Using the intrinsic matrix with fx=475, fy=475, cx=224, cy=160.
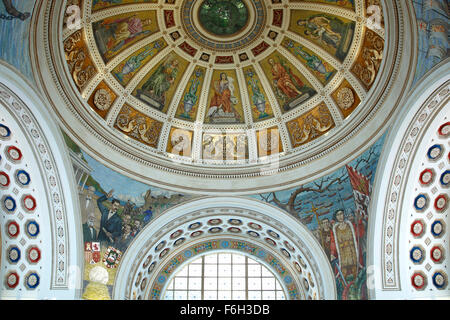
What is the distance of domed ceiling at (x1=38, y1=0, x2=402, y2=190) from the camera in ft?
55.1

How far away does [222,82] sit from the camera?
779 inches

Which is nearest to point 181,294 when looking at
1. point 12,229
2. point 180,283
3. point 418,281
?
point 180,283

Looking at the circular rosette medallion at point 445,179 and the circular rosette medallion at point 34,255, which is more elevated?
the circular rosette medallion at point 445,179

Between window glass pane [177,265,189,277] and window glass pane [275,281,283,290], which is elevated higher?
window glass pane [177,265,189,277]

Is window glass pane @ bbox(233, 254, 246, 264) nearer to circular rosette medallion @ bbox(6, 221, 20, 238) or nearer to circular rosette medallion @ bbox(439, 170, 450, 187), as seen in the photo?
circular rosette medallion @ bbox(6, 221, 20, 238)

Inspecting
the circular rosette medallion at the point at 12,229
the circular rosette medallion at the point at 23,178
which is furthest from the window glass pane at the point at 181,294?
the circular rosette medallion at the point at 23,178

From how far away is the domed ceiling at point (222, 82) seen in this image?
1680 centimetres

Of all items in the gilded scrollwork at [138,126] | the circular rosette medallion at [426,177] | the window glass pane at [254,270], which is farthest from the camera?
the window glass pane at [254,270]

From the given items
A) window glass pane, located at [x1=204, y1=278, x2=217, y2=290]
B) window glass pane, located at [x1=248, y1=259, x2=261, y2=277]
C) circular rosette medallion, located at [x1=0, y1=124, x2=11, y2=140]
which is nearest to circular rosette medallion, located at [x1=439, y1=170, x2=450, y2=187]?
window glass pane, located at [x1=248, y1=259, x2=261, y2=277]

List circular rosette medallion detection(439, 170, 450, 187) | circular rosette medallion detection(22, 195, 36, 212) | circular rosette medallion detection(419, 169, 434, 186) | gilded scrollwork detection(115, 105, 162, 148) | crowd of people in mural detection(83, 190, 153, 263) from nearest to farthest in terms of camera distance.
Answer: circular rosette medallion detection(439, 170, 450, 187)
circular rosette medallion detection(419, 169, 434, 186)
circular rosette medallion detection(22, 195, 36, 212)
crowd of people in mural detection(83, 190, 153, 263)
gilded scrollwork detection(115, 105, 162, 148)

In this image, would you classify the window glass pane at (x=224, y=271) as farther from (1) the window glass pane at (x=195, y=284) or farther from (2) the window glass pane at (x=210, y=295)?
(1) the window glass pane at (x=195, y=284)

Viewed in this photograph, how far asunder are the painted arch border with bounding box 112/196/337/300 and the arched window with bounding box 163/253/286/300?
4.16 meters

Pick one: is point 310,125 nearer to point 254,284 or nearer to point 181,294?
point 254,284

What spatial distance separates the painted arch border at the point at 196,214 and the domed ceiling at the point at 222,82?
108cm
